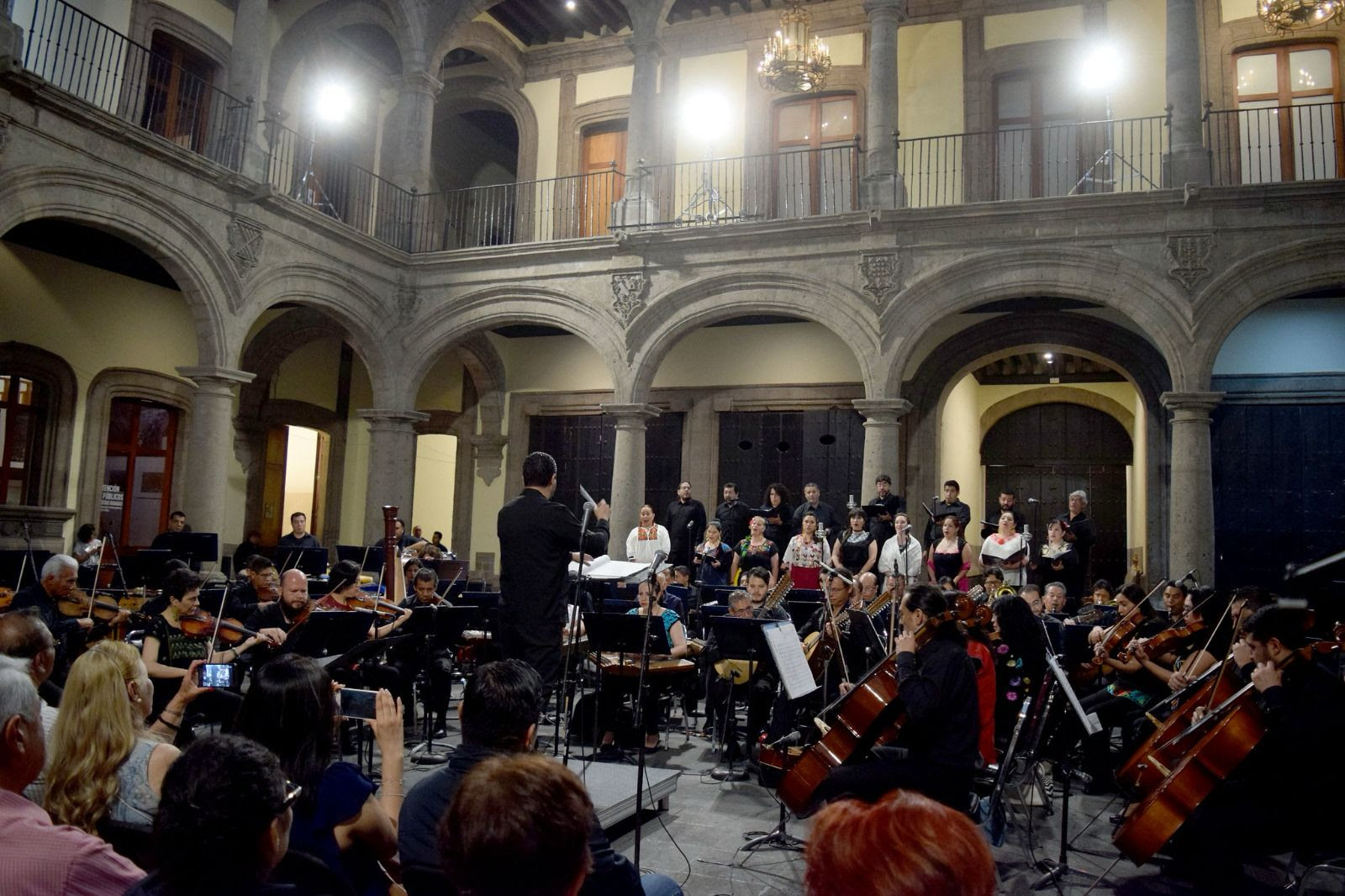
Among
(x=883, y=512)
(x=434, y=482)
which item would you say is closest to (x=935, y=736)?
(x=883, y=512)

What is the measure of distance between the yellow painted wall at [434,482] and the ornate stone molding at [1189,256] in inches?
517

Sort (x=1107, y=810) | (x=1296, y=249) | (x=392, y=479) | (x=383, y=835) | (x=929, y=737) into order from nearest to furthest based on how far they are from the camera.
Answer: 1. (x=383, y=835)
2. (x=929, y=737)
3. (x=1107, y=810)
4. (x=1296, y=249)
5. (x=392, y=479)

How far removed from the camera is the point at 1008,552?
402 inches

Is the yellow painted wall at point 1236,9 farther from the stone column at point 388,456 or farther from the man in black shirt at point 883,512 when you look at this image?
the stone column at point 388,456

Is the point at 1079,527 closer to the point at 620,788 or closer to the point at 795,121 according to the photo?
the point at 620,788

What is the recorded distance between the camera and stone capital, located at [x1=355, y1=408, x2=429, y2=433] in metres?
14.4

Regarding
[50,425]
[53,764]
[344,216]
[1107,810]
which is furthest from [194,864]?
[344,216]

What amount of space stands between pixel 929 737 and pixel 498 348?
45.6 feet

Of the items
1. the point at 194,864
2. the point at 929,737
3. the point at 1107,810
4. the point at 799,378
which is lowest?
the point at 1107,810

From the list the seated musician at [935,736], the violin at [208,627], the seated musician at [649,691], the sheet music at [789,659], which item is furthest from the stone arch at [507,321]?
the seated musician at [935,736]

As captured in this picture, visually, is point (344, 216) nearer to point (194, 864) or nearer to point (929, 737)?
point (929, 737)

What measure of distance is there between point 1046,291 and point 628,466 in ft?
19.3

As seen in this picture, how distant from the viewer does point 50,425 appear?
1258 cm

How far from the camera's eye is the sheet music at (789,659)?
16.7 feet
